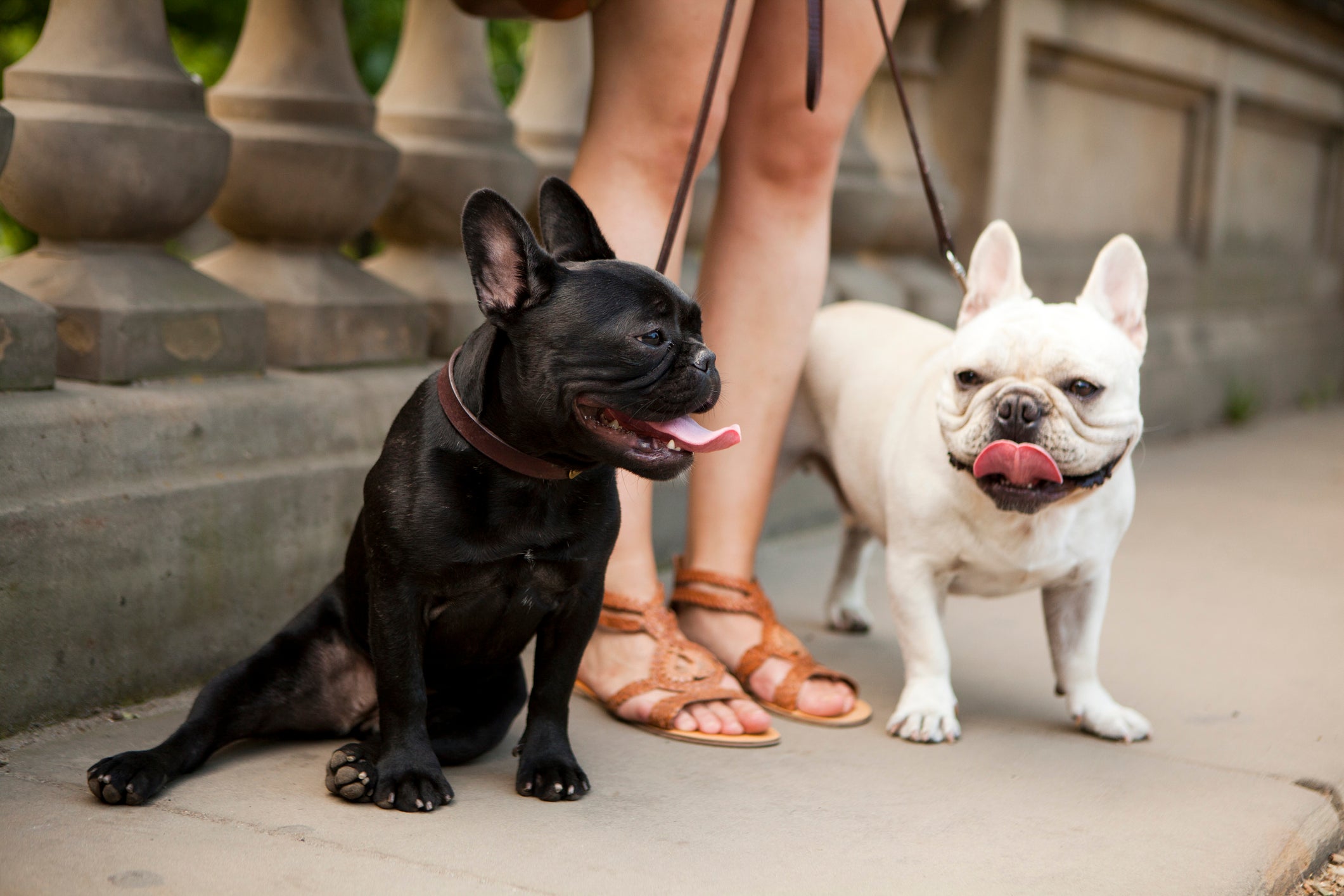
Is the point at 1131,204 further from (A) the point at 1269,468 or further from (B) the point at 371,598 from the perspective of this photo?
(B) the point at 371,598

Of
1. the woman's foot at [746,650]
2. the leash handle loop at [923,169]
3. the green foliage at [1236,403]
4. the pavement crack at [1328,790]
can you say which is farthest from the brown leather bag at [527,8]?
the green foliage at [1236,403]

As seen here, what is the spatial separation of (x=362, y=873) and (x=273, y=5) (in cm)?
205

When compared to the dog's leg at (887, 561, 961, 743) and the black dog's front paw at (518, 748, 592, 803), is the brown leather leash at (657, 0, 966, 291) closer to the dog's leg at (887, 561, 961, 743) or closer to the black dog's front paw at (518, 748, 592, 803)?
the dog's leg at (887, 561, 961, 743)

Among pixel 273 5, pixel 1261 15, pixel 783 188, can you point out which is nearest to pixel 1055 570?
pixel 783 188

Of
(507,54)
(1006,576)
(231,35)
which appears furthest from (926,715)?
(231,35)

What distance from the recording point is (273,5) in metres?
3.08

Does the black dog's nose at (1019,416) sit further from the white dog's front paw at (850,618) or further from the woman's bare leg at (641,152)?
the white dog's front paw at (850,618)

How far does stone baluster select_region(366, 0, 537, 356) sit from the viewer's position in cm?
341

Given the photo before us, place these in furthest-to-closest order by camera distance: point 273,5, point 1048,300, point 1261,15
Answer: point 1261,15 < point 1048,300 < point 273,5

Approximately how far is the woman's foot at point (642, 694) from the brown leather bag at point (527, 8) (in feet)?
3.62

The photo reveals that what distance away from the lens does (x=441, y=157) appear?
338cm

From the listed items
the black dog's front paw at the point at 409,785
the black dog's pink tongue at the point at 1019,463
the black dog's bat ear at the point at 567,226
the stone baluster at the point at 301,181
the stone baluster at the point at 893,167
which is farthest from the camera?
the stone baluster at the point at 893,167

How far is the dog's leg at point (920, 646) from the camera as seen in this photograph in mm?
2562

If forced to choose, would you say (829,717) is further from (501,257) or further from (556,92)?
(556,92)
